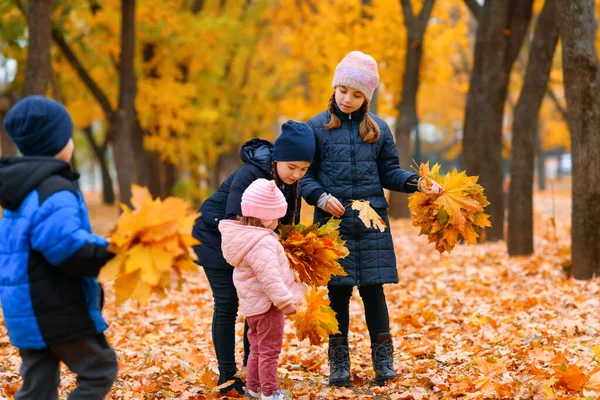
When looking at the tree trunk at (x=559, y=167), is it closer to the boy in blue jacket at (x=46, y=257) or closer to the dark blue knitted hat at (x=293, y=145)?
the dark blue knitted hat at (x=293, y=145)

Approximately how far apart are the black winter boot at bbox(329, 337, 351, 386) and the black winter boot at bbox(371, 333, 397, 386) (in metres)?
0.19

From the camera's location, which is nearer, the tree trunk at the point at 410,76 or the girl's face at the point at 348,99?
the girl's face at the point at 348,99

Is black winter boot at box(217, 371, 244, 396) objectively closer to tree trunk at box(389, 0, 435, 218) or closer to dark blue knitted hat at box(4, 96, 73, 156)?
dark blue knitted hat at box(4, 96, 73, 156)

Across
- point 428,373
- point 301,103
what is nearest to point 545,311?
point 428,373

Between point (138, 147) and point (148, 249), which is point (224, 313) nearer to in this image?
point (148, 249)

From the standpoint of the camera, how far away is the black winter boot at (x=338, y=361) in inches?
191

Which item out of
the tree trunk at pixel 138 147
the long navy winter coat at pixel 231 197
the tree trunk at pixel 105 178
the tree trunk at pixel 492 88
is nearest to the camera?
the long navy winter coat at pixel 231 197

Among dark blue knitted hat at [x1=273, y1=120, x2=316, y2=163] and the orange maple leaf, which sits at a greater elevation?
dark blue knitted hat at [x1=273, y1=120, x2=316, y2=163]

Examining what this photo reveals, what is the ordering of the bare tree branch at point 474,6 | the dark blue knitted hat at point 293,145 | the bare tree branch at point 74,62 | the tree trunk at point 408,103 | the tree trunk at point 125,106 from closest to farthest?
1. the dark blue knitted hat at point 293,145
2. the bare tree branch at point 474,6
3. the tree trunk at point 125,106
4. the bare tree branch at point 74,62
5. the tree trunk at point 408,103

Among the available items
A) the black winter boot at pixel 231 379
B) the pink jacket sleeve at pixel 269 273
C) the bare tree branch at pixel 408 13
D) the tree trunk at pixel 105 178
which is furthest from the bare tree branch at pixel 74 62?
the tree trunk at pixel 105 178

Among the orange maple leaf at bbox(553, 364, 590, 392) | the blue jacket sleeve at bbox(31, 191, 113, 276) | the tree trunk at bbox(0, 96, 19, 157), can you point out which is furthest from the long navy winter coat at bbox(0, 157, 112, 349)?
the tree trunk at bbox(0, 96, 19, 157)

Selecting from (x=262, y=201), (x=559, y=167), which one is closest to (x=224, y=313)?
(x=262, y=201)

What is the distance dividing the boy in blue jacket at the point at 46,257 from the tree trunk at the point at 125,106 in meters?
12.5

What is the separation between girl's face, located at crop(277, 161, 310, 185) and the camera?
4.28 m
